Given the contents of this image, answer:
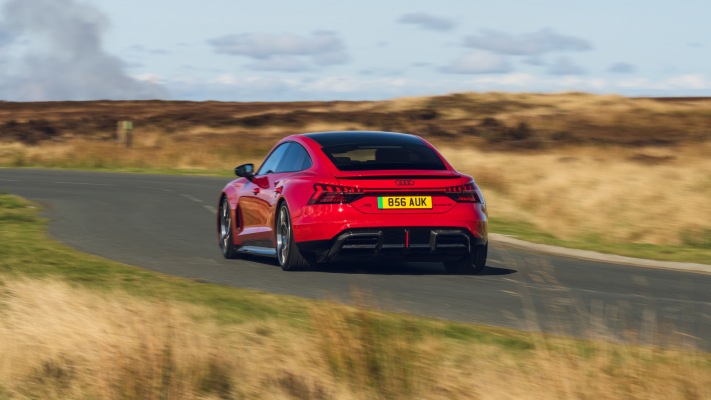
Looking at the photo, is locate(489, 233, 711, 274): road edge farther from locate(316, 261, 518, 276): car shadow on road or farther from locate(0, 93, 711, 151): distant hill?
locate(0, 93, 711, 151): distant hill

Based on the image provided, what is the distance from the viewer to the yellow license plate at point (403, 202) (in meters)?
11.9

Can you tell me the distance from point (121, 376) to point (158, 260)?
7.34 m

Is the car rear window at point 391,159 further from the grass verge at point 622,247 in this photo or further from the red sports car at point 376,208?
the grass verge at point 622,247

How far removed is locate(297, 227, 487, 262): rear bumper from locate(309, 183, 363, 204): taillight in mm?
313

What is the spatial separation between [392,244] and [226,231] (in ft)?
10.8

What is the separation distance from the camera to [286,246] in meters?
12.6

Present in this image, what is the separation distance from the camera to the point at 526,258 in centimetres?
1480

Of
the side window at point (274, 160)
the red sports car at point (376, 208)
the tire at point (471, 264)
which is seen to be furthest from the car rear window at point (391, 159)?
the side window at point (274, 160)

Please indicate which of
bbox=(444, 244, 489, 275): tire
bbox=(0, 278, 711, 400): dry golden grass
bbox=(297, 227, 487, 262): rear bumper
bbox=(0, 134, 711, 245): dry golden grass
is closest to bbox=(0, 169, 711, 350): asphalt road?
bbox=(444, 244, 489, 275): tire

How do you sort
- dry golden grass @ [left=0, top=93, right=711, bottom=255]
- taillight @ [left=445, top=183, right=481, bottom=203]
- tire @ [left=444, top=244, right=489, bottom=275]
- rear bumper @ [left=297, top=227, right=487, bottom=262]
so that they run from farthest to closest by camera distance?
dry golden grass @ [left=0, top=93, right=711, bottom=255] < tire @ [left=444, top=244, right=489, bottom=275] < taillight @ [left=445, top=183, right=481, bottom=203] < rear bumper @ [left=297, top=227, right=487, bottom=262]

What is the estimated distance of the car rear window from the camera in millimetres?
12148

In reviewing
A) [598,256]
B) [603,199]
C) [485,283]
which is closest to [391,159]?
[485,283]

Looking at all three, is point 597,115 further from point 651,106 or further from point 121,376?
point 121,376

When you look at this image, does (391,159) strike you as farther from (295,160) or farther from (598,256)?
(598,256)
